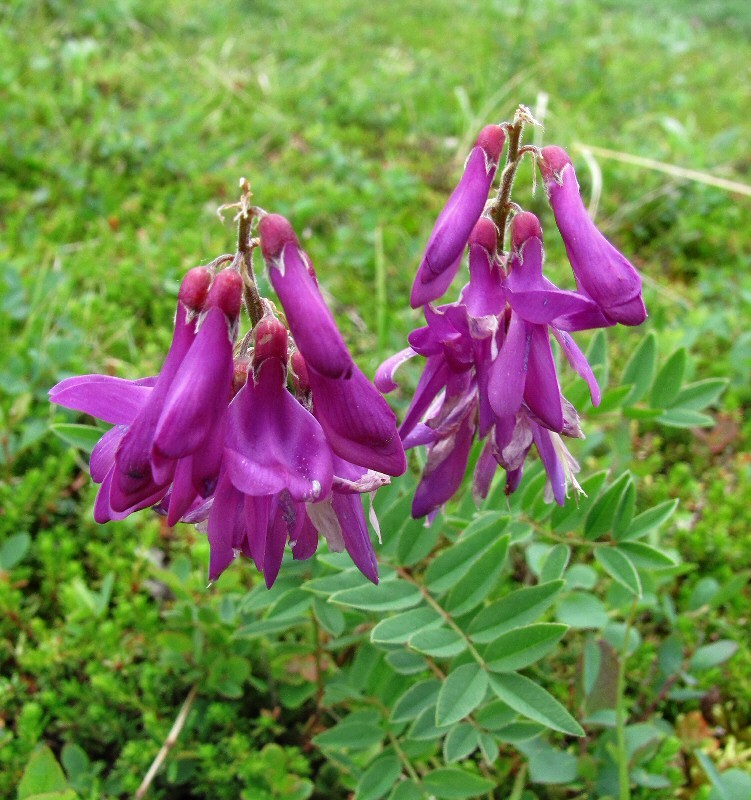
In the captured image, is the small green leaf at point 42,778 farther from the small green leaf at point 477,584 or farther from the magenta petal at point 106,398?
the small green leaf at point 477,584

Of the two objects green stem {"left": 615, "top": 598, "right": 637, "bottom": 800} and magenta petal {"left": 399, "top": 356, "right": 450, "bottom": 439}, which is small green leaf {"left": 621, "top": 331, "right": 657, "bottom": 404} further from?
magenta petal {"left": 399, "top": 356, "right": 450, "bottom": 439}

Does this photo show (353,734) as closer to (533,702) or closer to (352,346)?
(533,702)

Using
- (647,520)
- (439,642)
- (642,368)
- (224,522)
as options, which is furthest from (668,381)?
(224,522)

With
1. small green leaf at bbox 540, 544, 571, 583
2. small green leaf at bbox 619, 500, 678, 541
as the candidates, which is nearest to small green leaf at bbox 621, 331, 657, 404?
small green leaf at bbox 619, 500, 678, 541

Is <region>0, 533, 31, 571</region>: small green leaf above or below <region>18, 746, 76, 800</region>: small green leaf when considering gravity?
above

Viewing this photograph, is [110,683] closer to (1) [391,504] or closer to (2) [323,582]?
(2) [323,582]

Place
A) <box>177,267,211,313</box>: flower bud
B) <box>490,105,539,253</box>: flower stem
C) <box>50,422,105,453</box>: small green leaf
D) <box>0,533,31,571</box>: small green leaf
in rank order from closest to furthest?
<box>177,267,211,313</box>: flower bud → <box>490,105,539,253</box>: flower stem → <box>50,422,105,453</box>: small green leaf → <box>0,533,31,571</box>: small green leaf

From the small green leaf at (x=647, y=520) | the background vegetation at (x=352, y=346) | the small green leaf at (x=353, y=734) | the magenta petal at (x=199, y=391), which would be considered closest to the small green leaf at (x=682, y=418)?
the background vegetation at (x=352, y=346)

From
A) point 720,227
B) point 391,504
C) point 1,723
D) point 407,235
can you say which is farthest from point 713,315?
point 1,723
